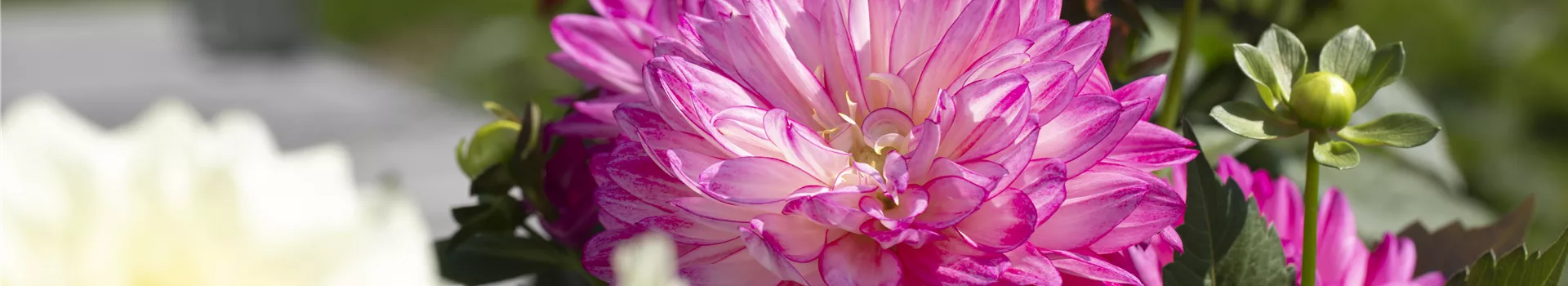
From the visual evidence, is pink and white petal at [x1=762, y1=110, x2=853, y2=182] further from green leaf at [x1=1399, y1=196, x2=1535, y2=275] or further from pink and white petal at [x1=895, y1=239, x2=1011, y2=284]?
green leaf at [x1=1399, y1=196, x2=1535, y2=275]

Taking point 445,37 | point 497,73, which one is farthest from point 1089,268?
point 445,37

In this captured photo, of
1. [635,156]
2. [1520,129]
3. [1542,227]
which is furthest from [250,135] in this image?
[1520,129]

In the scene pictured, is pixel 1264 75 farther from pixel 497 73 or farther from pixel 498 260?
pixel 497 73

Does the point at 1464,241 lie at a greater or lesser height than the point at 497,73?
greater

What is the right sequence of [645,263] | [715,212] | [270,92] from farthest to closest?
[270,92] < [715,212] < [645,263]

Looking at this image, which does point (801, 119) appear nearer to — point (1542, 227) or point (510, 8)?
point (1542, 227)

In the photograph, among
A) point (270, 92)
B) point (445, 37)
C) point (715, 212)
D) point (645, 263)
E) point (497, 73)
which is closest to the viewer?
point (645, 263)

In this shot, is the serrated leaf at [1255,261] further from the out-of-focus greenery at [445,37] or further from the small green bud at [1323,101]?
the out-of-focus greenery at [445,37]
